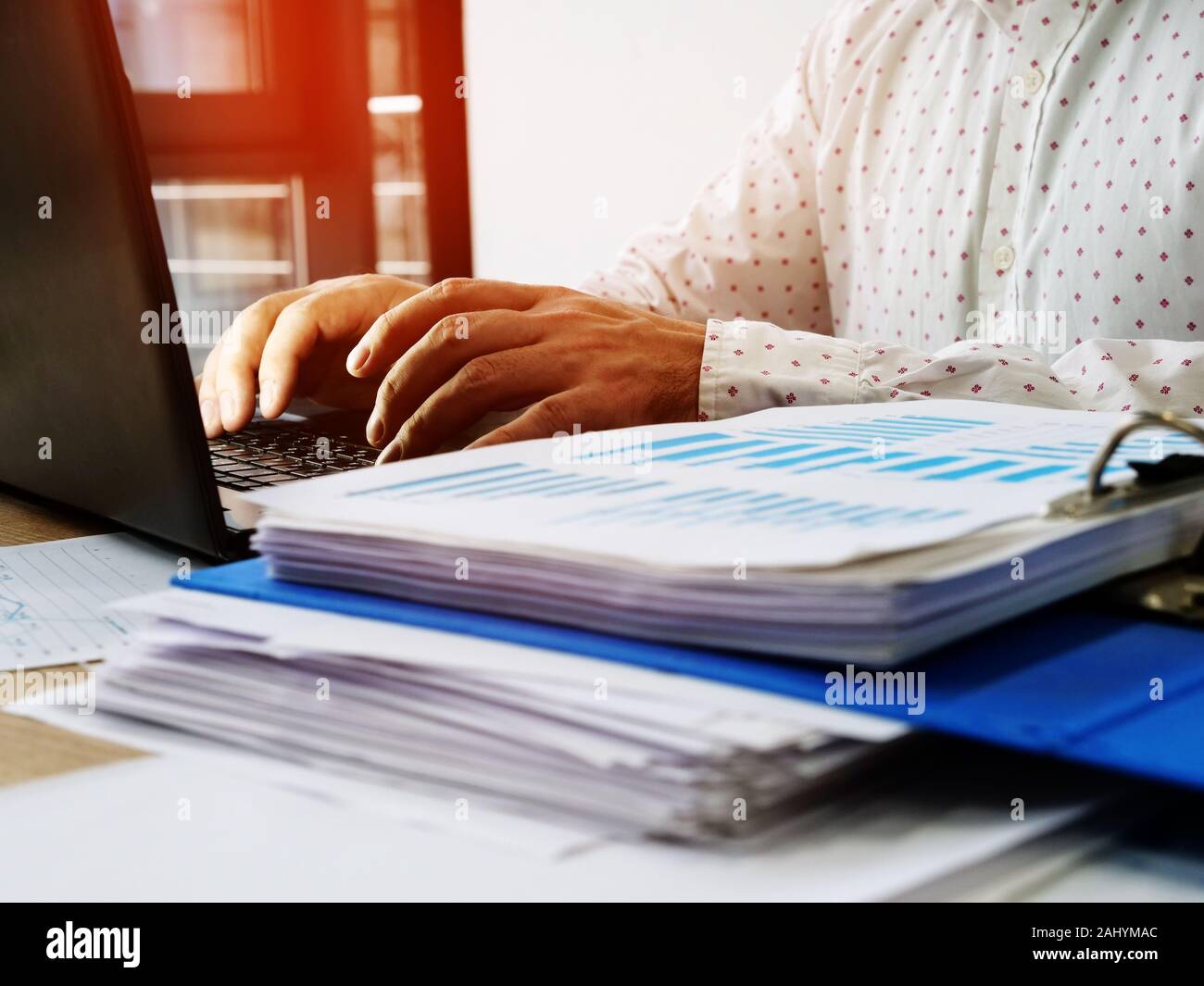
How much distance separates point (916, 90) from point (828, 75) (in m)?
0.14

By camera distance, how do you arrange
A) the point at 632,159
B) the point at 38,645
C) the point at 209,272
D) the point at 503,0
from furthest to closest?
1. the point at 209,272
2. the point at 503,0
3. the point at 632,159
4. the point at 38,645

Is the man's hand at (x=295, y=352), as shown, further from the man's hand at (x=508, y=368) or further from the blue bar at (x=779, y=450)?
the blue bar at (x=779, y=450)

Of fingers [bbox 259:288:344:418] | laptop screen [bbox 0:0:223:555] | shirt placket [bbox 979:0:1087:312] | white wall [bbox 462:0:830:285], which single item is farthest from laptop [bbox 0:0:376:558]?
white wall [bbox 462:0:830:285]

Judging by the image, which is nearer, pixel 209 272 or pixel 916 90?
pixel 916 90

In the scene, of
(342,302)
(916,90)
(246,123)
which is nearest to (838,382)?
(342,302)

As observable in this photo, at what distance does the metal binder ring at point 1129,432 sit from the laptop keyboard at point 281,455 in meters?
0.40

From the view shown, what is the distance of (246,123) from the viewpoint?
444 centimetres

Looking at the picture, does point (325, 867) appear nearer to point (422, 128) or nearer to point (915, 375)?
point (915, 375)

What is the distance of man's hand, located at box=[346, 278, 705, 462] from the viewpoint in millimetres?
646

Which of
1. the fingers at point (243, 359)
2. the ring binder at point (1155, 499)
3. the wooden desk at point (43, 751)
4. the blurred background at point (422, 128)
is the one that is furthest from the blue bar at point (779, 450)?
the blurred background at point (422, 128)

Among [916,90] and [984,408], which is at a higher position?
[916,90]

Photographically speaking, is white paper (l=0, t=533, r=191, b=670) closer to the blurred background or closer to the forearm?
the forearm

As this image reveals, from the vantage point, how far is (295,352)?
77 centimetres
